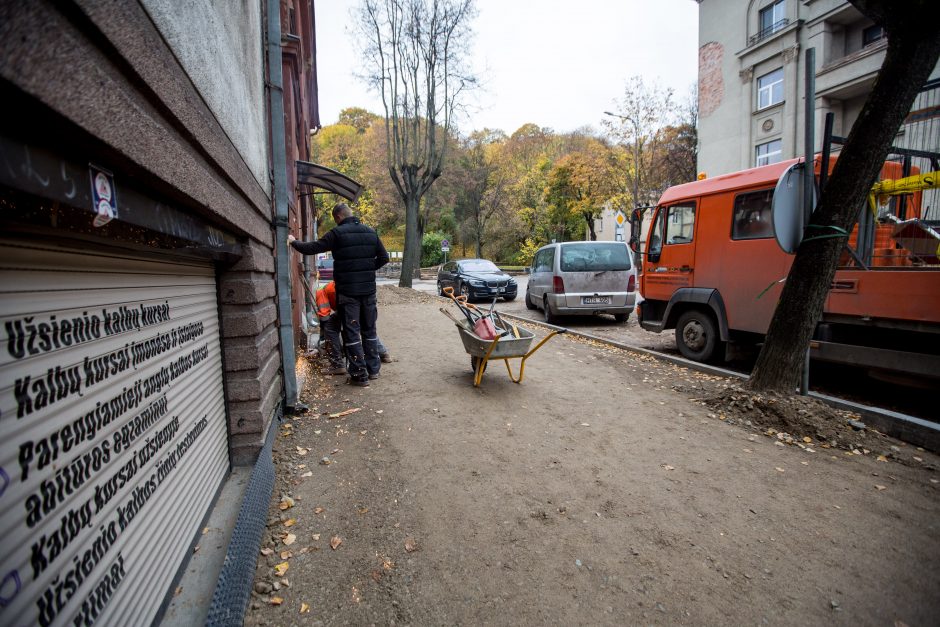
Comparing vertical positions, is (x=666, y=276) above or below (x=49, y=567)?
above

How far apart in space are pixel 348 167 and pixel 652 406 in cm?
4700

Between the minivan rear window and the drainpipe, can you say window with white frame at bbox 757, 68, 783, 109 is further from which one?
the drainpipe

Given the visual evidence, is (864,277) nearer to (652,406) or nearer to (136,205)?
(652,406)

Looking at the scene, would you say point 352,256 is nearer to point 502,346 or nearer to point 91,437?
point 502,346

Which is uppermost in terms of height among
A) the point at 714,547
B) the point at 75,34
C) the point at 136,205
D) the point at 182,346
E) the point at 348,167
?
the point at 348,167

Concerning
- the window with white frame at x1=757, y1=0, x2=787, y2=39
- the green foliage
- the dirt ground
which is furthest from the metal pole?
the green foliage

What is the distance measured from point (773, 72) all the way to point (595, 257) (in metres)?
19.0

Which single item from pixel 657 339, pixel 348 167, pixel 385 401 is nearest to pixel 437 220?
pixel 348 167

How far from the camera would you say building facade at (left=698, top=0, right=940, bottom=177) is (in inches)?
743

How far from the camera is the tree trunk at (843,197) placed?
13.1 ft

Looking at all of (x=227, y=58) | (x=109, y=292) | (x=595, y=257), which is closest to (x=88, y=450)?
(x=109, y=292)

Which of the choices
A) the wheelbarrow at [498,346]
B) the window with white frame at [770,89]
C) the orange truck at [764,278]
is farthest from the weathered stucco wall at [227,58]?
the window with white frame at [770,89]

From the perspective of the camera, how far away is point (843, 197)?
436cm

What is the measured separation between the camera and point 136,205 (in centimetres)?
146
